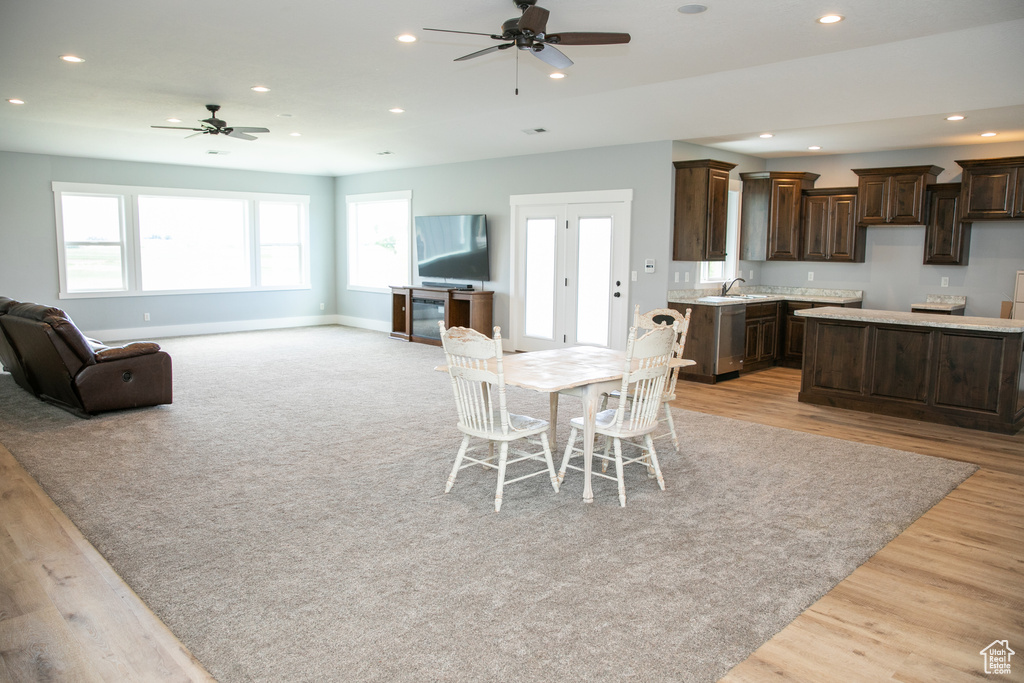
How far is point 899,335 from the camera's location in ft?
18.9

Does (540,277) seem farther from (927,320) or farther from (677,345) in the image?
(927,320)

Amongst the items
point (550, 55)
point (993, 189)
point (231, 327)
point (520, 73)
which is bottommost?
point (231, 327)

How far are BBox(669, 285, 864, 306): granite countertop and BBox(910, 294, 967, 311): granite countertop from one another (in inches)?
30.8

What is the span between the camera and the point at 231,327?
36.3ft

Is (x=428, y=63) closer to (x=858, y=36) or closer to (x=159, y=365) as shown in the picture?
(x=858, y=36)

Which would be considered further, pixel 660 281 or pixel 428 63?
pixel 660 281

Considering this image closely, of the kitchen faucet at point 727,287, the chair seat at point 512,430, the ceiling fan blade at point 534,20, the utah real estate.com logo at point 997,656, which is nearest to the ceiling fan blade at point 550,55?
the ceiling fan blade at point 534,20

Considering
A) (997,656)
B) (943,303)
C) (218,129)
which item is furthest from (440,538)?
(943,303)

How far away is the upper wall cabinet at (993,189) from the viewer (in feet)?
22.3

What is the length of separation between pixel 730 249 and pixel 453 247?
3.87 meters

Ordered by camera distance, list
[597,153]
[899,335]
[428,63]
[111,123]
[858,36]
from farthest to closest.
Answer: [597,153]
[111,123]
[899,335]
[428,63]
[858,36]

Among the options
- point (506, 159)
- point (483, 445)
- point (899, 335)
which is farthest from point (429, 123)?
point (899, 335)

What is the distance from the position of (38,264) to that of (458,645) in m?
9.63

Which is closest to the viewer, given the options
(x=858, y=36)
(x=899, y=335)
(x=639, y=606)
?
(x=639, y=606)
